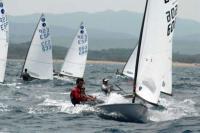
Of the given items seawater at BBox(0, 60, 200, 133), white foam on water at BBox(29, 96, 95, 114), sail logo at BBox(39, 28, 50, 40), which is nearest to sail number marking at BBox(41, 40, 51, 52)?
sail logo at BBox(39, 28, 50, 40)

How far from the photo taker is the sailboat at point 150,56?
21625 mm

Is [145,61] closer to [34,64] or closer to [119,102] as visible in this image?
[119,102]

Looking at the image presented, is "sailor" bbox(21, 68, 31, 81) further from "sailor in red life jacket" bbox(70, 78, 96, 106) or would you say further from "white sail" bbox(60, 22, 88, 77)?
"sailor in red life jacket" bbox(70, 78, 96, 106)

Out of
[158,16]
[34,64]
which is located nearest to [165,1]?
[158,16]

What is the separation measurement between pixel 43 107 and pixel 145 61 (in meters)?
7.26

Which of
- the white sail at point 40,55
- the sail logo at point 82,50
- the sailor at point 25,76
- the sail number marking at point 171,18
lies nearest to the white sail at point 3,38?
the sail number marking at point 171,18

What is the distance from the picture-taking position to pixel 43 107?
27562 mm

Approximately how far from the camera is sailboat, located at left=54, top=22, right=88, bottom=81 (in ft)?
165

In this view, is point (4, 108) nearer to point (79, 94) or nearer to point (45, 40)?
point (79, 94)

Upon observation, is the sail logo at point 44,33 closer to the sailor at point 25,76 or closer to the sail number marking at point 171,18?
the sailor at point 25,76

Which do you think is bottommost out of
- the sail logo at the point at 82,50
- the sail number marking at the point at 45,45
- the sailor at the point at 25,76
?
the sailor at the point at 25,76

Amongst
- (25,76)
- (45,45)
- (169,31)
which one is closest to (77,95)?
(169,31)

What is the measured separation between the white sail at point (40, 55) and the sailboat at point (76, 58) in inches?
107

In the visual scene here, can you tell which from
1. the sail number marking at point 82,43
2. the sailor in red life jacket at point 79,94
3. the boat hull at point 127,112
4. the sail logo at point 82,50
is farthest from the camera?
the sail number marking at point 82,43
